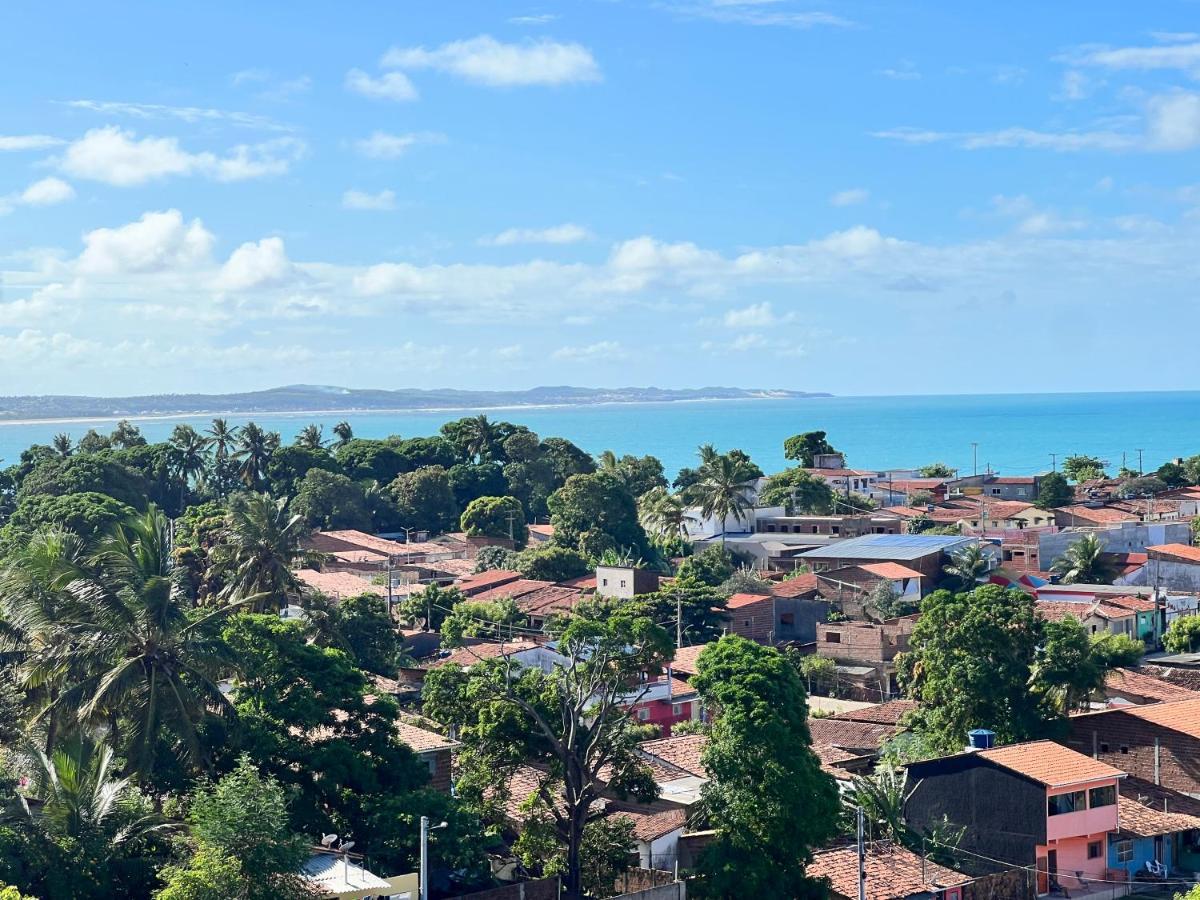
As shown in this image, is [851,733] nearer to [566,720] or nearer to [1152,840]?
[1152,840]

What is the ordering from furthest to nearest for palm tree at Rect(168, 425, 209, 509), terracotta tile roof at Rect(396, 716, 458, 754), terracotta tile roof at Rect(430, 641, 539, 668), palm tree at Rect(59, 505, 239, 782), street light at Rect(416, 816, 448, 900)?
palm tree at Rect(168, 425, 209, 509), terracotta tile roof at Rect(430, 641, 539, 668), terracotta tile roof at Rect(396, 716, 458, 754), palm tree at Rect(59, 505, 239, 782), street light at Rect(416, 816, 448, 900)

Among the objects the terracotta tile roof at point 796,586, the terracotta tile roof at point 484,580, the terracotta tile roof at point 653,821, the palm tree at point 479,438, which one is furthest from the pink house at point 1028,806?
the palm tree at point 479,438

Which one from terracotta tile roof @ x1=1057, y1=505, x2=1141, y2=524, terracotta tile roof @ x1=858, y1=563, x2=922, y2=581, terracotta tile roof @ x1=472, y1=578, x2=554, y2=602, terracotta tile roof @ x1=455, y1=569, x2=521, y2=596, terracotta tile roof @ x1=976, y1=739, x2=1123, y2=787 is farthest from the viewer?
terracotta tile roof @ x1=1057, y1=505, x2=1141, y2=524

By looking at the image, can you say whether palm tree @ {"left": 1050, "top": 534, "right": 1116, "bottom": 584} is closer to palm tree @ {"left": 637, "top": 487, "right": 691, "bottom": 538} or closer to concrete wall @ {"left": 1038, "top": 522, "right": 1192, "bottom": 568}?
concrete wall @ {"left": 1038, "top": 522, "right": 1192, "bottom": 568}

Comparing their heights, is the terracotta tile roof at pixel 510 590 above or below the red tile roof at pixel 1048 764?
below

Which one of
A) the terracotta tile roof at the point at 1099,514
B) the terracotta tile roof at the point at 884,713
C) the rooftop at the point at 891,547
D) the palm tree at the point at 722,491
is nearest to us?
the terracotta tile roof at the point at 884,713

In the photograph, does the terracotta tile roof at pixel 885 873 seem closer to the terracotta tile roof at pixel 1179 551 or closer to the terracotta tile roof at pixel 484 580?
the terracotta tile roof at pixel 484 580

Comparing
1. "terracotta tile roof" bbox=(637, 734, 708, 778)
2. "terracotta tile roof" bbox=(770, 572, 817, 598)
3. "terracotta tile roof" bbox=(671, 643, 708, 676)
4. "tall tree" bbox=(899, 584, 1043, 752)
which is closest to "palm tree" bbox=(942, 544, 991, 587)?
"terracotta tile roof" bbox=(770, 572, 817, 598)
